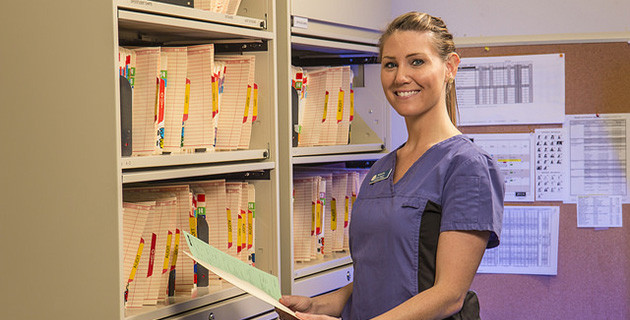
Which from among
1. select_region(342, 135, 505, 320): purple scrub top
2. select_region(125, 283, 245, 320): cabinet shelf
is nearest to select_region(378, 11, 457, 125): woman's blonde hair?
select_region(342, 135, 505, 320): purple scrub top

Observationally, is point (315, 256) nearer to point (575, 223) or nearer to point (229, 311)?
point (229, 311)

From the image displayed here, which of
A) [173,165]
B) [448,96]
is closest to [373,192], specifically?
[448,96]

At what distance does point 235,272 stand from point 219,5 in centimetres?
Result: 84

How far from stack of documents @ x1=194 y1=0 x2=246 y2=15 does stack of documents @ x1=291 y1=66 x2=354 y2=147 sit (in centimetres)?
38

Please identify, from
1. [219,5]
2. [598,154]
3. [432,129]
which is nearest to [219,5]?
[219,5]

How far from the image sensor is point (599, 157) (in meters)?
2.91

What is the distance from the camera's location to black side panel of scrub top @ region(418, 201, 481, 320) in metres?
1.59

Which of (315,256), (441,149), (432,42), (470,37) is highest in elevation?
(470,37)

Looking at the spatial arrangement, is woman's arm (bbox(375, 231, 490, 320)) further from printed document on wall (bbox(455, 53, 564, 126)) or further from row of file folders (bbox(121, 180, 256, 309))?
printed document on wall (bbox(455, 53, 564, 126))

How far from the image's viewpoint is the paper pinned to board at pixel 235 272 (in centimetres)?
152

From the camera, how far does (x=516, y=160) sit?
2980mm

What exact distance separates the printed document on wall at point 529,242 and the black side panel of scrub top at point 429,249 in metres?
1.44

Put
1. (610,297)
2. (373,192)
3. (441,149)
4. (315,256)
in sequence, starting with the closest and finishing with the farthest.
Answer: (441,149) → (373,192) → (315,256) → (610,297)

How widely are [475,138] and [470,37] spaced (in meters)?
0.44
